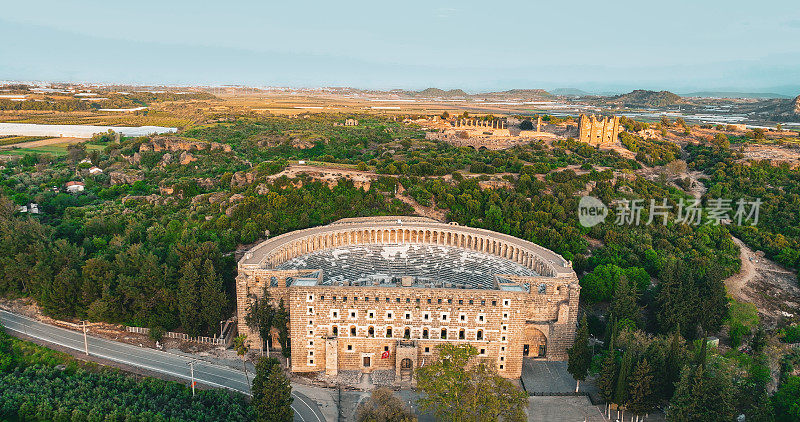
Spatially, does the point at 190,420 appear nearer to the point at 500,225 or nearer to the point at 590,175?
the point at 500,225

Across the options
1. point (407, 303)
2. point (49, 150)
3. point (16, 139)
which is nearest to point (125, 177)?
point (49, 150)

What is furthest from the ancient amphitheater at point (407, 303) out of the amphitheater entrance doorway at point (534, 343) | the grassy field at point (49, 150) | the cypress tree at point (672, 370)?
the grassy field at point (49, 150)

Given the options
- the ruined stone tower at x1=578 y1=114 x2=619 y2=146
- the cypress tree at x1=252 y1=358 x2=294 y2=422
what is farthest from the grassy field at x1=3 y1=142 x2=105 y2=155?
the ruined stone tower at x1=578 y1=114 x2=619 y2=146

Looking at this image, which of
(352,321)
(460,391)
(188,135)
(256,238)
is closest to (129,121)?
(188,135)

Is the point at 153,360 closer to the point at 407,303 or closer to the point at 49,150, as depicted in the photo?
the point at 407,303

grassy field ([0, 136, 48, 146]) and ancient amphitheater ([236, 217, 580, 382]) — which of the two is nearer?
ancient amphitheater ([236, 217, 580, 382])

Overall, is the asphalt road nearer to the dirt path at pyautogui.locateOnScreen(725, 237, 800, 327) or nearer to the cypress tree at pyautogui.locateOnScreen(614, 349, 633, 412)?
the cypress tree at pyautogui.locateOnScreen(614, 349, 633, 412)
